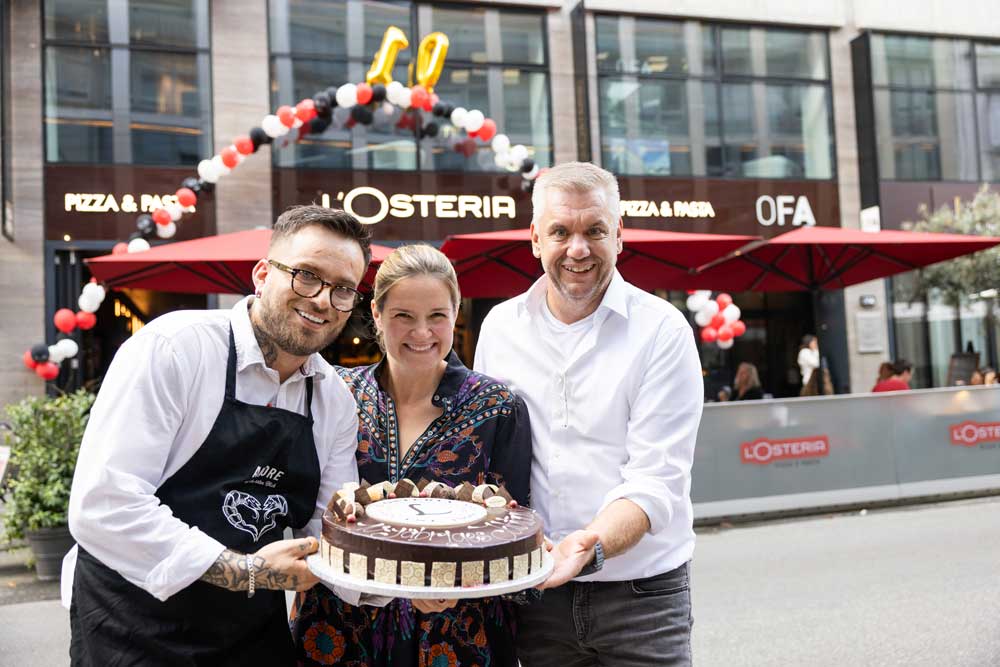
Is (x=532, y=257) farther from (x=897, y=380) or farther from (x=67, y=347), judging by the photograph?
(x=67, y=347)

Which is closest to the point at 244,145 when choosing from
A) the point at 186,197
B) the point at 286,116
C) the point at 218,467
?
the point at 286,116

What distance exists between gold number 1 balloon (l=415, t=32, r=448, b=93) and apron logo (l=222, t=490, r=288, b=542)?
12.5 meters

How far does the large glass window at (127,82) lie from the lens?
520 inches

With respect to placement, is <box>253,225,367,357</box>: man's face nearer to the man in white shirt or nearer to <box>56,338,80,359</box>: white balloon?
the man in white shirt

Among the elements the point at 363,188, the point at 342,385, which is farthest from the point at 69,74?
the point at 342,385

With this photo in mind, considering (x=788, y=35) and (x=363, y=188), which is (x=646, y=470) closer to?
(x=363, y=188)

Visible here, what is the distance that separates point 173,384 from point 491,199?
13214 millimetres

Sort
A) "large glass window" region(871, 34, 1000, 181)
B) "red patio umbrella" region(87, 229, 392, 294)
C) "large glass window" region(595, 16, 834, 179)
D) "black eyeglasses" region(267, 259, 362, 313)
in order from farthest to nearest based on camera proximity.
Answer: "large glass window" region(871, 34, 1000, 181), "large glass window" region(595, 16, 834, 179), "red patio umbrella" region(87, 229, 392, 294), "black eyeglasses" region(267, 259, 362, 313)

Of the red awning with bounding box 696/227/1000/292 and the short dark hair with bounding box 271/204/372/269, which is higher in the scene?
the red awning with bounding box 696/227/1000/292

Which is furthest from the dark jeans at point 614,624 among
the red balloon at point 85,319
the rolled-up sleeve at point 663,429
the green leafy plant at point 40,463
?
the red balloon at point 85,319

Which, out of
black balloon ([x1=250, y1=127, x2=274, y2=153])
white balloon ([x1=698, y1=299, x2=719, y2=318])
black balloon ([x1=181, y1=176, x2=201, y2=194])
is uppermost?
black balloon ([x1=250, y1=127, x2=274, y2=153])

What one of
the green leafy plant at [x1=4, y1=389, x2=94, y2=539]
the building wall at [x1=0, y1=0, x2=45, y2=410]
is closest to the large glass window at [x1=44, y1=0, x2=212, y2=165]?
the building wall at [x1=0, y1=0, x2=45, y2=410]

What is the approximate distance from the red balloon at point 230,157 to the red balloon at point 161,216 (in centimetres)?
120

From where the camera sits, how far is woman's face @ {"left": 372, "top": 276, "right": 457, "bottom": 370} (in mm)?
2383
